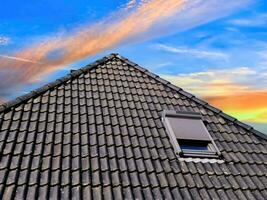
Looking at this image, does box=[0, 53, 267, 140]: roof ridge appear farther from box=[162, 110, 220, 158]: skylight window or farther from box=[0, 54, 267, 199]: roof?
box=[162, 110, 220, 158]: skylight window

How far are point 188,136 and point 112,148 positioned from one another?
1742 mm

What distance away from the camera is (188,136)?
25.9 feet

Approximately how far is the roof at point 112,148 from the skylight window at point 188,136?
160 millimetres

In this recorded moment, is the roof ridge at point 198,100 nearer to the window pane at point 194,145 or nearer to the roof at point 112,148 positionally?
the roof at point 112,148

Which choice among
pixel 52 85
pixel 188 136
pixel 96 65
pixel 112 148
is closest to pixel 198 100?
pixel 188 136

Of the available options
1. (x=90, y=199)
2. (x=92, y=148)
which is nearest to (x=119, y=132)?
(x=92, y=148)

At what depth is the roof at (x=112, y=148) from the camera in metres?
6.14

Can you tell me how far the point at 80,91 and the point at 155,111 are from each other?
1847 mm

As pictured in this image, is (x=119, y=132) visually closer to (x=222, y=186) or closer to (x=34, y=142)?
(x=34, y=142)

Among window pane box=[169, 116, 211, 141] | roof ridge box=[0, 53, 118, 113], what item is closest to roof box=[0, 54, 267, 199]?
roof ridge box=[0, 53, 118, 113]

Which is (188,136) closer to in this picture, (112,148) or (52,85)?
(112,148)

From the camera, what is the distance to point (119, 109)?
8.44 meters

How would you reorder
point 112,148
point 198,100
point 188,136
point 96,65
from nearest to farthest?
1. point 112,148
2. point 188,136
3. point 198,100
4. point 96,65

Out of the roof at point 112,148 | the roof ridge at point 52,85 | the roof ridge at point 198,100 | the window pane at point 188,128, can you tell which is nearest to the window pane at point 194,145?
the window pane at point 188,128
